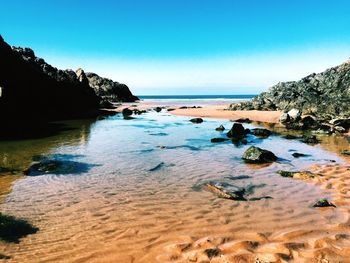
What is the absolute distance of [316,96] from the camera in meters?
42.0

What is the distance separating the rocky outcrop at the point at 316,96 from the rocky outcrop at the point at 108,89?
158ft

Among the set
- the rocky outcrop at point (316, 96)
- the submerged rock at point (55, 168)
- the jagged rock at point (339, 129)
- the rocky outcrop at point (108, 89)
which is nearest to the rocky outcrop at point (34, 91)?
the submerged rock at point (55, 168)

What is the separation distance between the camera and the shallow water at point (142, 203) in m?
6.88

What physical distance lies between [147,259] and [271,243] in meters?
2.90

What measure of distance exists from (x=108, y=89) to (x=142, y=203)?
9112cm

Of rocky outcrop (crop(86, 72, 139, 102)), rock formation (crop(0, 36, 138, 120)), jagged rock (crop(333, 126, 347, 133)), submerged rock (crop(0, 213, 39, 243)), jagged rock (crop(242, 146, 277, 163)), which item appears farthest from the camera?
rocky outcrop (crop(86, 72, 139, 102))

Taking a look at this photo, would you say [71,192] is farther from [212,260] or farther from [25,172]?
[212,260]

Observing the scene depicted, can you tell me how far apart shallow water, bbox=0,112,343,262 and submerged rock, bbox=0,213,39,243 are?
0.24 m

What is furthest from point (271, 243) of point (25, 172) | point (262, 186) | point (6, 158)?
point (6, 158)

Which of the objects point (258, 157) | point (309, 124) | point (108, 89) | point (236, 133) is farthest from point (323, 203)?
point (108, 89)

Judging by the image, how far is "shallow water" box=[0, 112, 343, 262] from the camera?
688 cm

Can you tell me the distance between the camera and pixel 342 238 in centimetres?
693

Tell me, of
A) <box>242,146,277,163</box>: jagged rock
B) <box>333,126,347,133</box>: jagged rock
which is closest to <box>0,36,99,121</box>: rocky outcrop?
<box>242,146,277,163</box>: jagged rock

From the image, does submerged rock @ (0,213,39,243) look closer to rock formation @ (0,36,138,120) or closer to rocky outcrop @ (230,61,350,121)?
rock formation @ (0,36,138,120)
